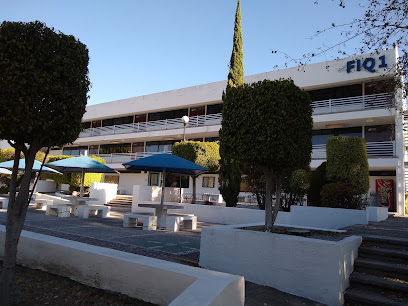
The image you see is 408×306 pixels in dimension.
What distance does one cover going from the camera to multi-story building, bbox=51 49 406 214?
19406mm

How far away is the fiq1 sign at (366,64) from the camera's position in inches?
778

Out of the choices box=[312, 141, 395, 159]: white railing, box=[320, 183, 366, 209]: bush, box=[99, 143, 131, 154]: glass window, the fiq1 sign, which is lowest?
box=[320, 183, 366, 209]: bush

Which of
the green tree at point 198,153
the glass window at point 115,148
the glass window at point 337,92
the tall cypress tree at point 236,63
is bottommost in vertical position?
the green tree at point 198,153

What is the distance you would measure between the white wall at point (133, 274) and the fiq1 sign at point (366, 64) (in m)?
21.0

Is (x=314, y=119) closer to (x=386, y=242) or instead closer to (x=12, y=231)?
(x=386, y=242)

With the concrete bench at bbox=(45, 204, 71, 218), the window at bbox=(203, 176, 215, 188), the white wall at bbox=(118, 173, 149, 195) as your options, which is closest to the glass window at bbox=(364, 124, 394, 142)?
the window at bbox=(203, 176, 215, 188)

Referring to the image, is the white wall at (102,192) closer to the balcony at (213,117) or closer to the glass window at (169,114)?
the balcony at (213,117)

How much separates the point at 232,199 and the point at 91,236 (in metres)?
7.07

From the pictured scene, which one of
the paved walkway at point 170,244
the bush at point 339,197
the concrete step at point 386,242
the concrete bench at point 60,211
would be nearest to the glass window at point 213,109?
the concrete bench at point 60,211

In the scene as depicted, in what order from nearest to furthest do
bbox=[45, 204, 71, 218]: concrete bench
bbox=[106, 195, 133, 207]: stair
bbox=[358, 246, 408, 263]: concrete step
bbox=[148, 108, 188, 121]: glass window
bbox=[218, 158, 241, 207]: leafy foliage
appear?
bbox=[358, 246, 408, 263]: concrete step → bbox=[45, 204, 71, 218]: concrete bench → bbox=[218, 158, 241, 207]: leafy foliage → bbox=[106, 195, 133, 207]: stair → bbox=[148, 108, 188, 121]: glass window

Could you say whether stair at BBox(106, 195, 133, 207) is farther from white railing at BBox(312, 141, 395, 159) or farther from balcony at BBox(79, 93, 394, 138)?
white railing at BBox(312, 141, 395, 159)

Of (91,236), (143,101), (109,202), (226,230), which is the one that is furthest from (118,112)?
(226,230)

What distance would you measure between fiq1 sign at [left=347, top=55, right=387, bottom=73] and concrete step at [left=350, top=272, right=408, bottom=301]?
18.8m

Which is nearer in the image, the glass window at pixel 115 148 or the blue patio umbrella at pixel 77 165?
the blue patio umbrella at pixel 77 165
